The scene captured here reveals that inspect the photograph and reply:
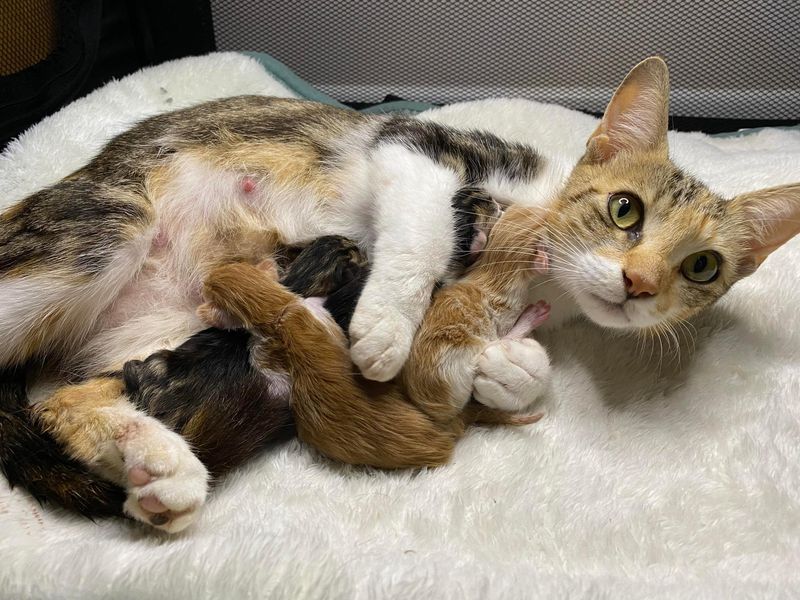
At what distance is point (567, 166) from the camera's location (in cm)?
171

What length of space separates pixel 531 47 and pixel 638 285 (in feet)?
6.17

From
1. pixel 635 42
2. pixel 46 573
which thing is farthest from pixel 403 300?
pixel 635 42

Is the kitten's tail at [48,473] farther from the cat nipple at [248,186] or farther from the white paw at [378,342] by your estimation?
the cat nipple at [248,186]

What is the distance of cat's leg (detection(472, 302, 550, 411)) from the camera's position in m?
1.29

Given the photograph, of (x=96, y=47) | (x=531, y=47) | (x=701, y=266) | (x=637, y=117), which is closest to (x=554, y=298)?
(x=701, y=266)

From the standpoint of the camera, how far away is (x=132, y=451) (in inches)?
43.1

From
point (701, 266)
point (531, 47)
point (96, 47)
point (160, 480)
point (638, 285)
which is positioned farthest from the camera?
point (531, 47)

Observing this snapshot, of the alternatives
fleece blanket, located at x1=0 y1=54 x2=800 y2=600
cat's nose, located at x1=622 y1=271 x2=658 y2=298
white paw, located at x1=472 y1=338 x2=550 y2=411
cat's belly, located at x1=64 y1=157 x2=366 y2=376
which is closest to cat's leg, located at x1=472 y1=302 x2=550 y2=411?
white paw, located at x1=472 y1=338 x2=550 y2=411

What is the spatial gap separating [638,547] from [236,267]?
964 millimetres

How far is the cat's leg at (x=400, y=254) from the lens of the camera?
124cm

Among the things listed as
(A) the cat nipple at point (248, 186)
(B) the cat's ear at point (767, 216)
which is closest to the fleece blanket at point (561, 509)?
(B) the cat's ear at point (767, 216)

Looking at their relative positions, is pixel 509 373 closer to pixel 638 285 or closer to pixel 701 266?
pixel 638 285

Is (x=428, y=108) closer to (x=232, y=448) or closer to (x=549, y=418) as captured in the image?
(x=549, y=418)

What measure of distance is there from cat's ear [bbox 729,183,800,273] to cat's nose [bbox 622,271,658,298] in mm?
311
